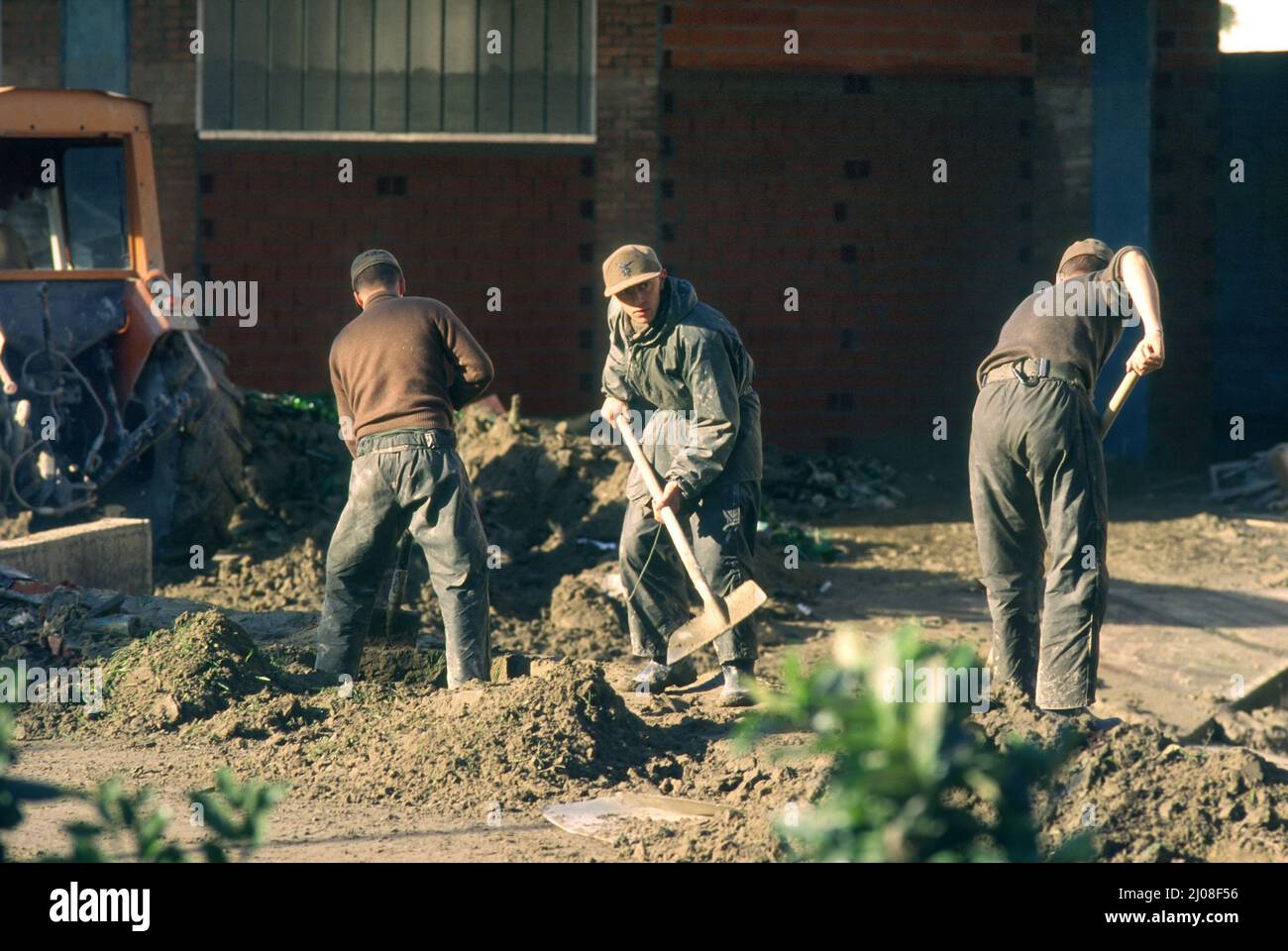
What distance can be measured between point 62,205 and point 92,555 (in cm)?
211

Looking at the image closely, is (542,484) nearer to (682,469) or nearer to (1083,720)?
(682,469)

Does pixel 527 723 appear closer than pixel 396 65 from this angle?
Yes

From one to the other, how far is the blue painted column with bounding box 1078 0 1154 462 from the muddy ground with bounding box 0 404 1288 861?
4.68m

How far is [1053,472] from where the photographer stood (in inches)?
235

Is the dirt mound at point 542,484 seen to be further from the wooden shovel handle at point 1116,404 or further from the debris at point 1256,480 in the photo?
the debris at point 1256,480

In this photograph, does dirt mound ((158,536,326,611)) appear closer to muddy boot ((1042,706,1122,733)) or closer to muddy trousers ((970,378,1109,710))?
muddy trousers ((970,378,1109,710))

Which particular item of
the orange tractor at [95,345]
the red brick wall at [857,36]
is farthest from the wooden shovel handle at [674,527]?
the red brick wall at [857,36]

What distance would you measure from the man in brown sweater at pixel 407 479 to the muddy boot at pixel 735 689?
1000 mm

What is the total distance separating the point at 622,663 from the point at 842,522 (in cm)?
474

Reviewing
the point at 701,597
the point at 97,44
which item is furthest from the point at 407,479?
the point at 97,44

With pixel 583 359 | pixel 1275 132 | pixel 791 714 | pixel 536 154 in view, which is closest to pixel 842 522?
pixel 583 359

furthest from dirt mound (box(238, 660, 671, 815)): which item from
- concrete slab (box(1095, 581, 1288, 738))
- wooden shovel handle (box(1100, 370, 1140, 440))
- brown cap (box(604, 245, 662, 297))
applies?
concrete slab (box(1095, 581, 1288, 738))

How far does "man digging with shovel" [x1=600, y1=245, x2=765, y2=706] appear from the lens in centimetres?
649

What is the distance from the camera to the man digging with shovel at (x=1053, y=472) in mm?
5914
